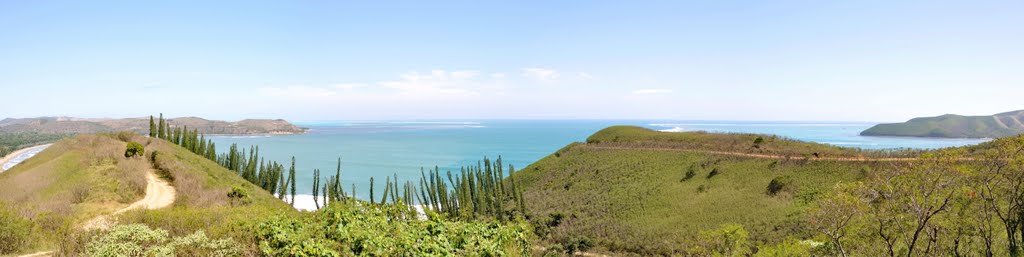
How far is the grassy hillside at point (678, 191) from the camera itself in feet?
126

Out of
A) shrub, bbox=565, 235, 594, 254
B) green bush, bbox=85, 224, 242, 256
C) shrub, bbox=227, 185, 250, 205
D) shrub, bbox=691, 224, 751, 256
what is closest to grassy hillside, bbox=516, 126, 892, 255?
shrub, bbox=565, 235, 594, 254

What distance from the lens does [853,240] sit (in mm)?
21016

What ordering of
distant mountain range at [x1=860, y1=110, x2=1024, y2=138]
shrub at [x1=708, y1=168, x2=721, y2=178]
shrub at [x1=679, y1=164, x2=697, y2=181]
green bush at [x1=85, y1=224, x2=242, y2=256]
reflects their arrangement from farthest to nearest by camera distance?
1. distant mountain range at [x1=860, y1=110, x2=1024, y2=138]
2. shrub at [x1=679, y1=164, x2=697, y2=181]
3. shrub at [x1=708, y1=168, x2=721, y2=178]
4. green bush at [x1=85, y1=224, x2=242, y2=256]

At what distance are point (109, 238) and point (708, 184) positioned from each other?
1957 inches

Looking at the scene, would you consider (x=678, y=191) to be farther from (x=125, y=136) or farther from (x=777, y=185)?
(x=125, y=136)

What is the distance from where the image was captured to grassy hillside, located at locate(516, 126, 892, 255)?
38312 millimetres

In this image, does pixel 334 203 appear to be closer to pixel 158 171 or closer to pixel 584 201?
pixel 158 171

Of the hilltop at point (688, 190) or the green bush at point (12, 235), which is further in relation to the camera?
the hilltop at point (688, 190)

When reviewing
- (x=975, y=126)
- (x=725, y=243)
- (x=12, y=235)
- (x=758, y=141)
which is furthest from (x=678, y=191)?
(x=975, y=126)

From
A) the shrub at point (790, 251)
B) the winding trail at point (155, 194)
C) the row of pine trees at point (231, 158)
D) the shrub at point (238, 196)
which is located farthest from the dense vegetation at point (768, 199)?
the row of pine trees at point (231, 158)

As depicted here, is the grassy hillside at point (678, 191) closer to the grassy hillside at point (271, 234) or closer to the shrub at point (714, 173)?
the shrub at point (714, 173)

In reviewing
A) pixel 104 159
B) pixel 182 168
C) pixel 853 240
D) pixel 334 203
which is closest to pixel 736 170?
pixel 853 240

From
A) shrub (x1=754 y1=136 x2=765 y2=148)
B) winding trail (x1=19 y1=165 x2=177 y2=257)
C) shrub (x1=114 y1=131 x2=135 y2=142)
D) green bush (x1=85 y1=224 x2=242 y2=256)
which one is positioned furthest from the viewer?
shrub (x1=754 y1=136 x2=765 y2=148)

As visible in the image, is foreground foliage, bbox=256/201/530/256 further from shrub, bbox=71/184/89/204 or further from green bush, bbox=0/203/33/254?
shrub, bbox=71/184/89/204
